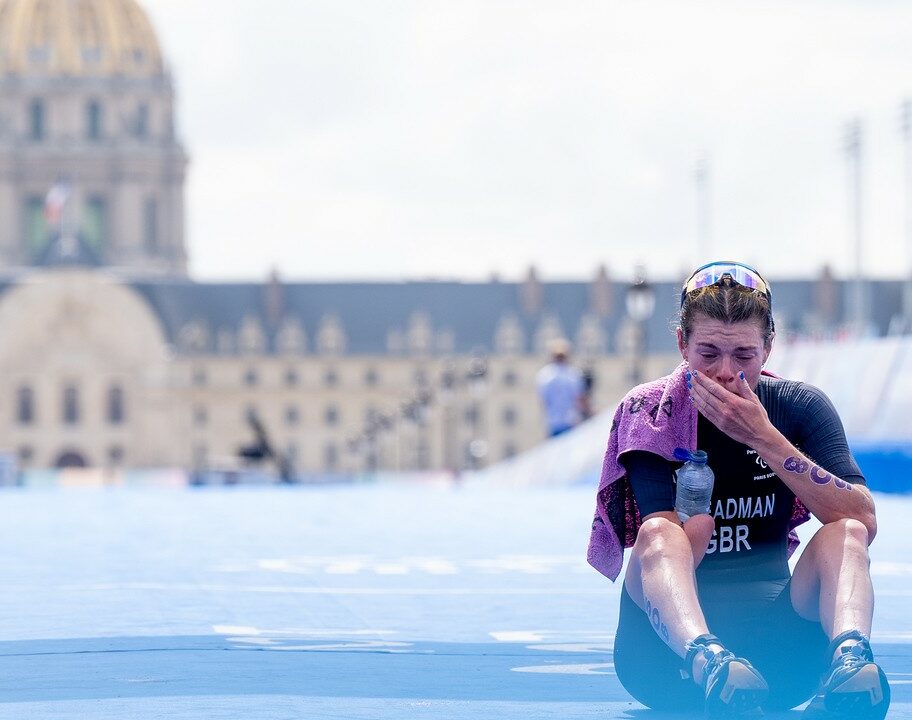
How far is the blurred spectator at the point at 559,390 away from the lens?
2523 cm

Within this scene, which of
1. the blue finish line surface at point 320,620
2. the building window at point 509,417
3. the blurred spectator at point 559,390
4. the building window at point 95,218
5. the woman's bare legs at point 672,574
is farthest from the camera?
the building window at point 95,218

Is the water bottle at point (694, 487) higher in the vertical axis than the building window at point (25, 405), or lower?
higher

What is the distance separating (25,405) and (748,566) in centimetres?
13999

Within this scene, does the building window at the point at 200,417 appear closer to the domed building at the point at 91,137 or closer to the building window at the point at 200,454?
the building window at the point at 200,454

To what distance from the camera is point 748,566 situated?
21.8ft

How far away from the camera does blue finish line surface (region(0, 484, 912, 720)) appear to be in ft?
22.5

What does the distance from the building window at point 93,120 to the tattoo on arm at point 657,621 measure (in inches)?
6369

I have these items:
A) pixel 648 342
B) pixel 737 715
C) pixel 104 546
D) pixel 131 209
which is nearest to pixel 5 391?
pixel 131 209

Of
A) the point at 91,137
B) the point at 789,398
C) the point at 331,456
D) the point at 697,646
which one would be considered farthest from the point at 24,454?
the point at 697,646

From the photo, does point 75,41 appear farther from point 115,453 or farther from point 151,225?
point 115,453

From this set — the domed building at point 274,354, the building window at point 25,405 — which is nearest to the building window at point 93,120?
the domed building at point 274,354

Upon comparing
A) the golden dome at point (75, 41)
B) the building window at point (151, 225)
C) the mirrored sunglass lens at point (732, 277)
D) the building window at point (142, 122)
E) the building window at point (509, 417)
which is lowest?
the building window at point (509, 417)

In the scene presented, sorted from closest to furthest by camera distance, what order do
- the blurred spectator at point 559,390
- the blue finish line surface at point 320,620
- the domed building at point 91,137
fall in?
the blue finish line surface at point 320,620 → the blurred spectator at point 559,390 → the domed building at point 91,137

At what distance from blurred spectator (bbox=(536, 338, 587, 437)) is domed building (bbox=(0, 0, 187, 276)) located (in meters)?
129
